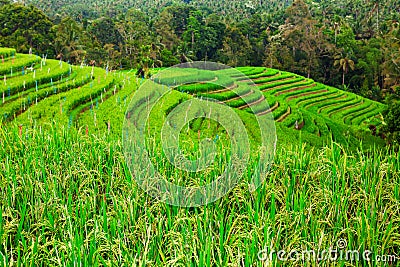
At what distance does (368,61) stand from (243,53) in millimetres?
7910

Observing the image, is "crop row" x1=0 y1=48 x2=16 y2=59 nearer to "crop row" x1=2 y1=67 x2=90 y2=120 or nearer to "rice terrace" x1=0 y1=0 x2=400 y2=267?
"crop row" x1=2 y1=67 x2=90 y2=120

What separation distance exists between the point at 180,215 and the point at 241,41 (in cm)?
2952

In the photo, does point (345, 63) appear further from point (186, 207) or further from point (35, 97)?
point (186, 207)

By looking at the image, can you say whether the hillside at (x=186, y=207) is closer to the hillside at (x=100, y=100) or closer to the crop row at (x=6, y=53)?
the hillside at (x=100, y=100)

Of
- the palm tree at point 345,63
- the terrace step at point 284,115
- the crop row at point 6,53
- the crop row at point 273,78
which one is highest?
the crop row at point 6,53

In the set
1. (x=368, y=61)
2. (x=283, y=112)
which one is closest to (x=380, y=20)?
(x=368, y=61)

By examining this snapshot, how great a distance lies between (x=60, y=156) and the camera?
3.13 m

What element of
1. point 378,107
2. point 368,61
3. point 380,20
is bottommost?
point 378,107

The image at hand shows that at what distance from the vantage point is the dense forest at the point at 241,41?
23.2 m

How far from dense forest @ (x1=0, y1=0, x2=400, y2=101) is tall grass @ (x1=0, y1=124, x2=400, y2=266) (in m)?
19.6

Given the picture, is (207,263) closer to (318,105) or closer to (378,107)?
(318,105)

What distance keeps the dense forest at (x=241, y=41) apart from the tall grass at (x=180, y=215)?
773 inches

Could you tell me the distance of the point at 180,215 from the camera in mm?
2238

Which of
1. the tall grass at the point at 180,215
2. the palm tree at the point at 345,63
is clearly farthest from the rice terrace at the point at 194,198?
the palm tree at the point at 345,63
